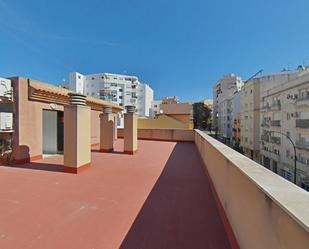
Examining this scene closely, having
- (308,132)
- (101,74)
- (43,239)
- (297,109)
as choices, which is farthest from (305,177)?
(101,74)

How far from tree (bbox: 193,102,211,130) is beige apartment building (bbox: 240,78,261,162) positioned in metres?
22.2

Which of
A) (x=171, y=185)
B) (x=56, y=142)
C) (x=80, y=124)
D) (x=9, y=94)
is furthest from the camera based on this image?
(x=56, y=142)

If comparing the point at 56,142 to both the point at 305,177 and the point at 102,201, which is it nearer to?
the point at 102,201

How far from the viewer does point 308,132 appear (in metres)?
18.2

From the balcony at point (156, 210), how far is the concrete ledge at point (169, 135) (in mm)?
9435

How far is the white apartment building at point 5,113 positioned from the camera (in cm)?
648

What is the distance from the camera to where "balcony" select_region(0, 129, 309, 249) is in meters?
1.60

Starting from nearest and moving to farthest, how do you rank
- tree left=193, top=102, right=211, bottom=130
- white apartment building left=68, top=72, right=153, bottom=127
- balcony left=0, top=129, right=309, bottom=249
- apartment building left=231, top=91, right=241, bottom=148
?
balcony left=0, top=129, right=309, bottom=249
apartment building left=231, top=91, right=241, bottom=148
tree left=193, top=102, right=211, bottom=130
white apartment building left=68, top=72, right=153, bottom=127

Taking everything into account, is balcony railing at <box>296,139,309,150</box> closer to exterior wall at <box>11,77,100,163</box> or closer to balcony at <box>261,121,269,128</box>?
balcony at <box>261,121,269,128</box>

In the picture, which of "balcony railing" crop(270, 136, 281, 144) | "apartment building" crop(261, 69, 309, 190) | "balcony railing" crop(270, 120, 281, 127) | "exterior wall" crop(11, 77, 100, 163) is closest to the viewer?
"exterior wall" crop(11, 77, 100, 163)

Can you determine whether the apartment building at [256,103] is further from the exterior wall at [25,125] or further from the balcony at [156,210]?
the exterior wall at [25,125]

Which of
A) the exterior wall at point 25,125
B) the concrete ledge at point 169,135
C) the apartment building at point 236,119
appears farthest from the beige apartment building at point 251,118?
the exterior wall at point 25,125

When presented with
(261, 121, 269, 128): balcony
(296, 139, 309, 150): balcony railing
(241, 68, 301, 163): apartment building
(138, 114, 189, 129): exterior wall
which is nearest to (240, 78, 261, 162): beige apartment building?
(241, 68, 301, 163): apartment building

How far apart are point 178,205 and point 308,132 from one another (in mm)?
20020
